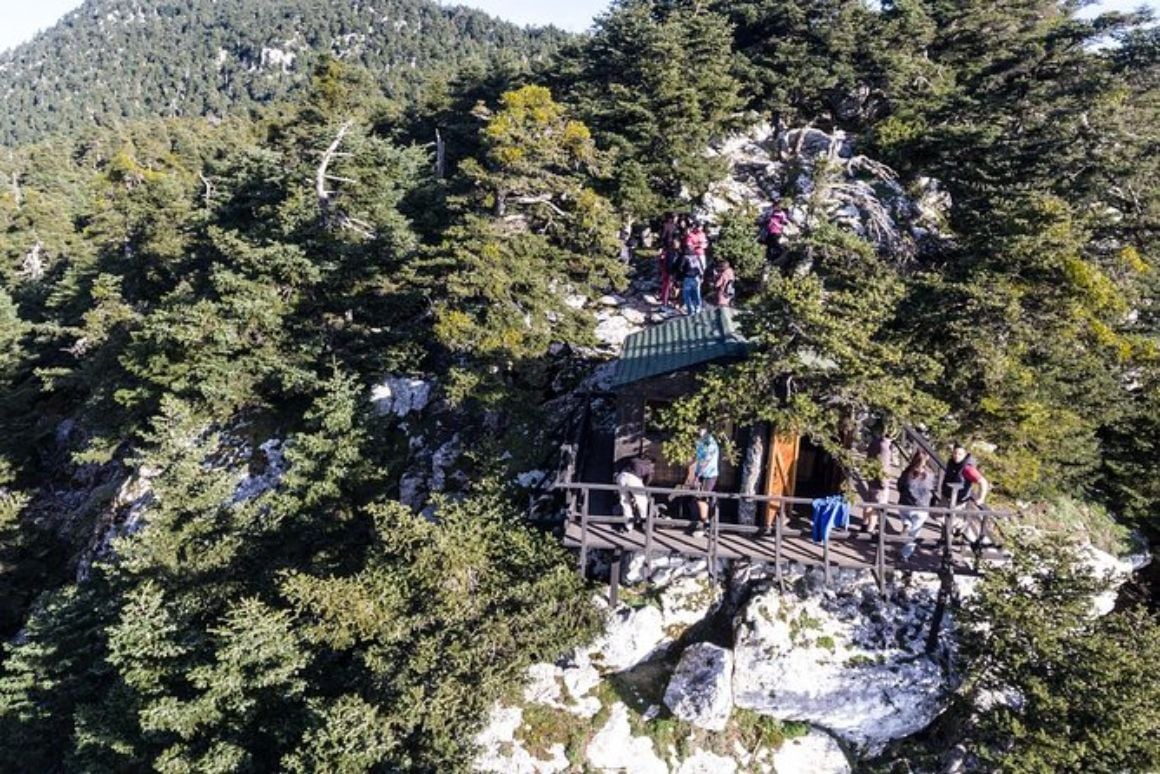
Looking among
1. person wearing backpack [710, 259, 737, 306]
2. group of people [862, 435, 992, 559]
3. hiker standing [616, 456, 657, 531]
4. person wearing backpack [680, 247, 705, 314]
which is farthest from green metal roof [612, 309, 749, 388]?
person wearing backpack [680, 247, 705, 314]

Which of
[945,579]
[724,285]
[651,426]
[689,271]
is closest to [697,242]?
[689,271]

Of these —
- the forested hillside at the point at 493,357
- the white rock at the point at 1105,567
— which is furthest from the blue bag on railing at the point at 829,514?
the white rock at the point at 1105,567

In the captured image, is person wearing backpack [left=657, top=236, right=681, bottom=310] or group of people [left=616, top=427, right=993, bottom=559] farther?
person wearing backpack [left=657, top=236, right=681, bottom=310]

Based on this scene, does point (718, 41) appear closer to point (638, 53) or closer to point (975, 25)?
point (638, 53)

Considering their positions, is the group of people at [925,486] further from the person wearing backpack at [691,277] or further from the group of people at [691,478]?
the person wearing backpack at [691,277]

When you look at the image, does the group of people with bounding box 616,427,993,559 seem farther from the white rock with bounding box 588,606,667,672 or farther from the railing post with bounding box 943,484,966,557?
the white rock with bounding box 588,606,667,672

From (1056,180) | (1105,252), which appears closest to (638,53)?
(1056,180)
